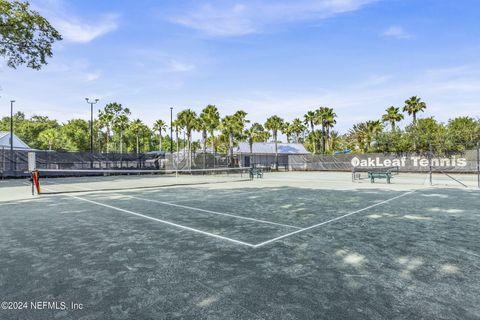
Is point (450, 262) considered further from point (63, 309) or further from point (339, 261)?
point (63, 309)

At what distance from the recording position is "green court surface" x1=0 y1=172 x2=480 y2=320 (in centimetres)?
284

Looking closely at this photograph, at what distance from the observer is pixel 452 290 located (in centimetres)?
319

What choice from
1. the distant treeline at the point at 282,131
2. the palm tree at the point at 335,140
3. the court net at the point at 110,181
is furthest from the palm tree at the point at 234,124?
the palm tree at the point at 335,140

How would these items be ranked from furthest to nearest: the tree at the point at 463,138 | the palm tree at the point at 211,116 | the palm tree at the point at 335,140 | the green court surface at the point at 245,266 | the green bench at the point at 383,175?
1. the palm tree at the point at 335,140
2. the palm tree at the point at 211,116
3. the tree at the point at 463,138
4. the green bench at the point at 383,175
5. the green court surface at the point at 245,266

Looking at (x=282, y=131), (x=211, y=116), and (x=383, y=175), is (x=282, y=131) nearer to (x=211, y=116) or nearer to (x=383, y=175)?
(x=211, y=116)

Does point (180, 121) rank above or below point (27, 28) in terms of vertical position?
below

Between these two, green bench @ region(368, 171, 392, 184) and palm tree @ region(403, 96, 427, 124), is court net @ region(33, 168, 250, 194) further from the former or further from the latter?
palm tree @ region(403, 96, 427, 124)

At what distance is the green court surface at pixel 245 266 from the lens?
2838 millimetres

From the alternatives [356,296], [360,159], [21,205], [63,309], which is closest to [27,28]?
[21,205]

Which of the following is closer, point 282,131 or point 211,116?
point 211,116

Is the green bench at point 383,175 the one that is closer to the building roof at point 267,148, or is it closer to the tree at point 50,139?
the building roof at point 267,148

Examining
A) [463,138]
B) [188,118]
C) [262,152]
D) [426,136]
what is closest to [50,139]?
[188,118]

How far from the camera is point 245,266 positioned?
3982 millimetres

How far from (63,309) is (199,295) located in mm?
1388
